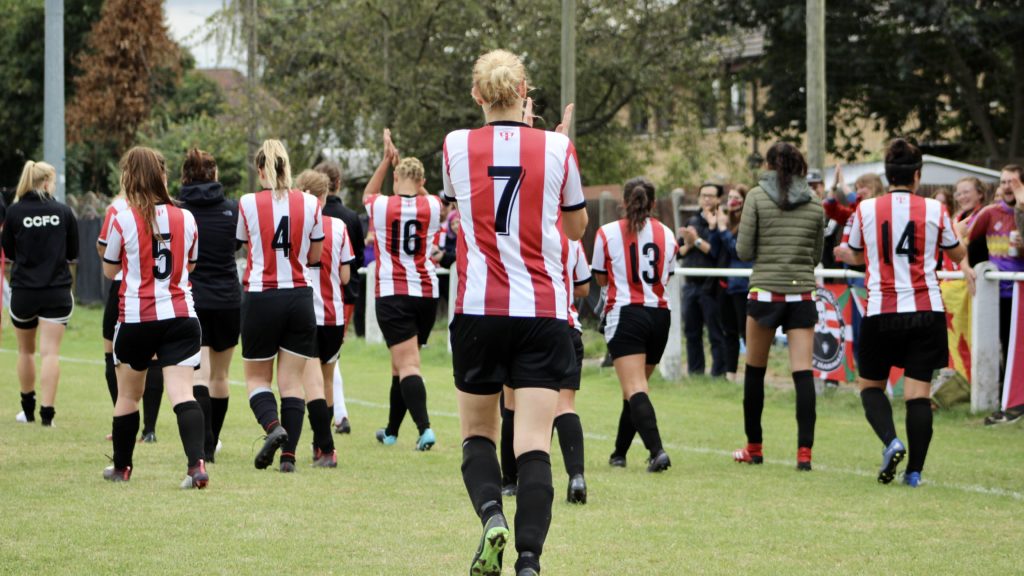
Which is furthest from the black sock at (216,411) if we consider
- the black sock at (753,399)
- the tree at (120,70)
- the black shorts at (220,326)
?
the tree at (120,70)

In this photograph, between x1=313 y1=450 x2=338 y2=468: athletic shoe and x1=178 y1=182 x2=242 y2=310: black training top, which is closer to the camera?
x1=178 y1=182 x2=242 y2=310: black training top

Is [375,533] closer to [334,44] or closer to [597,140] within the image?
[334,44]

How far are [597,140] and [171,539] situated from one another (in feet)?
82.2

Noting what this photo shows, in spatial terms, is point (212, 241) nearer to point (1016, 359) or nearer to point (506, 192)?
point (506, 192)

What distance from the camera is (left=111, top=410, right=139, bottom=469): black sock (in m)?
8.57

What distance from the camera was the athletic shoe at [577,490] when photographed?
8032 millimetres

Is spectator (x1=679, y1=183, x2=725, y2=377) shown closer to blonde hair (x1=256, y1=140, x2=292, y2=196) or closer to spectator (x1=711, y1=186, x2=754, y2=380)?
spectator (x1=711, y1=186, x2=754, y2=380)

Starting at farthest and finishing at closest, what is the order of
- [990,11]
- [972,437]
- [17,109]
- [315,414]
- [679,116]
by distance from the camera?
[17,109] < [679,116] < [990,11] < [972,437] < [315,414]

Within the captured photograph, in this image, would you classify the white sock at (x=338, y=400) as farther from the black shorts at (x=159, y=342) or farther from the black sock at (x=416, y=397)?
the black shorts at (x=159, y=342)

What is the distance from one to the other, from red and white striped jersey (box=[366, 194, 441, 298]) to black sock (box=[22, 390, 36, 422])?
3439 millimetres

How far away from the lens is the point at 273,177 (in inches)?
356

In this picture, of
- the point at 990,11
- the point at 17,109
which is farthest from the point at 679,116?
the point at 17,109

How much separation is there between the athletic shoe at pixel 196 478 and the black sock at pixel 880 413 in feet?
13.6

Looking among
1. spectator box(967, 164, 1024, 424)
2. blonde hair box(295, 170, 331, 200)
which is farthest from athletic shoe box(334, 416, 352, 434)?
spectator box(967, 164, 1024, 424)
